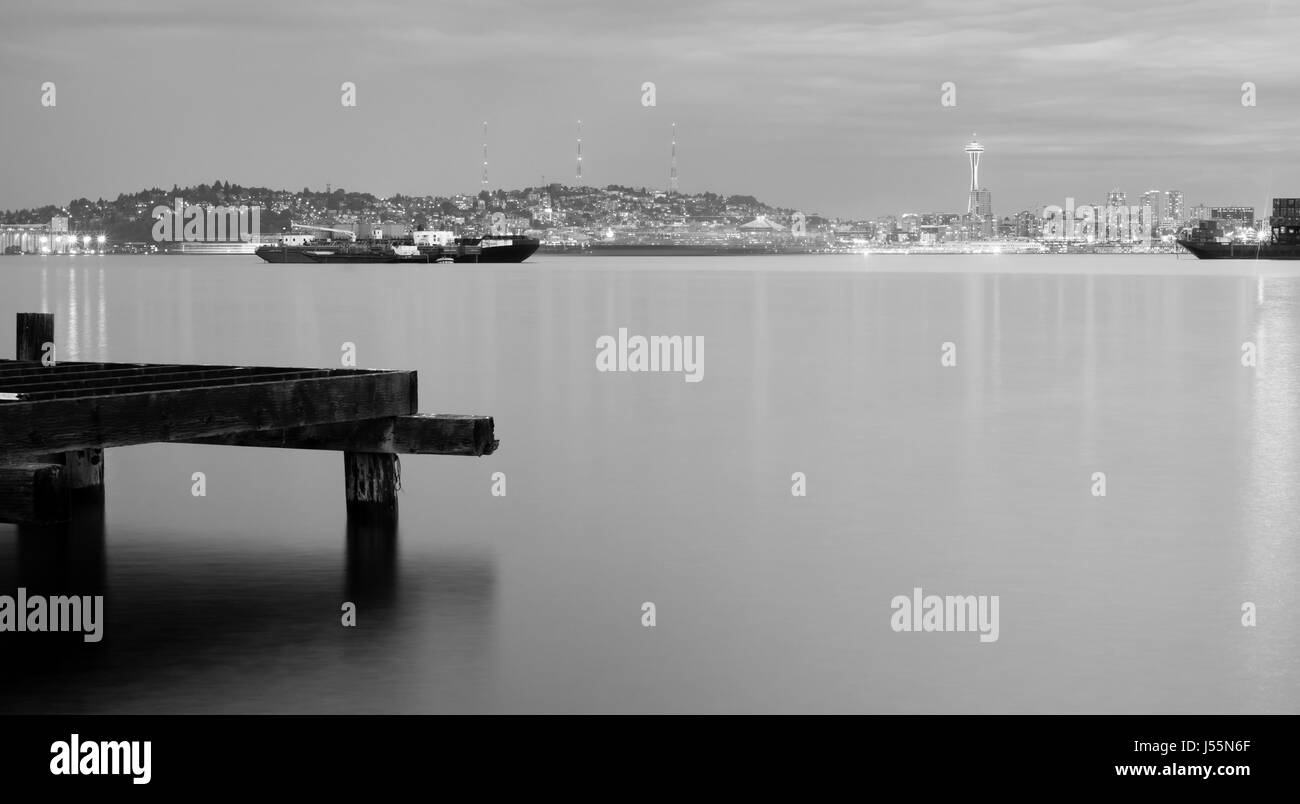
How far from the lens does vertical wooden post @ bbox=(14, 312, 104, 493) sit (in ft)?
57.6

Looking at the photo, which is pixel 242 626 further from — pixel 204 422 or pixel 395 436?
pixel 395 436

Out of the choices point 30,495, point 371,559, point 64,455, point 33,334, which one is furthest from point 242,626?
point 33,334

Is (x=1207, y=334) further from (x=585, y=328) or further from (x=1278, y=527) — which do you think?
(x=1278, y=527)

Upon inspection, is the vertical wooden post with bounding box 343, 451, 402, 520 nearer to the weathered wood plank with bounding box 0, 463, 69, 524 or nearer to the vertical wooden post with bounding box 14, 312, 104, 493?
the vertical wooden post with bounding box 14, 312, 104, 493

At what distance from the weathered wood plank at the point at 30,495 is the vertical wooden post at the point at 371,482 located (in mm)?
4583

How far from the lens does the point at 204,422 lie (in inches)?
596

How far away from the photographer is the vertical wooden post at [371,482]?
1727 cm

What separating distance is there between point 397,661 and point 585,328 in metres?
51.7

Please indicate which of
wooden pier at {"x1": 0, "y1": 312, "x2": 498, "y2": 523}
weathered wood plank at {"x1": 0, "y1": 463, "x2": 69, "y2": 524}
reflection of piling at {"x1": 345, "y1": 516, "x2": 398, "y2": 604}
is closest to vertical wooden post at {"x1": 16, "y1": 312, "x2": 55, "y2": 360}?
wooden pier at {"x1": 0, "y1": 312, "x2": 498, "y2": 523}

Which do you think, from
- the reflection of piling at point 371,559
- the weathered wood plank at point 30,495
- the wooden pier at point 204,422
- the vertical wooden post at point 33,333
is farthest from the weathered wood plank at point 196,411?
the vertical wooden post at point 33,333

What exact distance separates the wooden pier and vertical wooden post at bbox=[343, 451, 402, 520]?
0.04ft

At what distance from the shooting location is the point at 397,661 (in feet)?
38.1
